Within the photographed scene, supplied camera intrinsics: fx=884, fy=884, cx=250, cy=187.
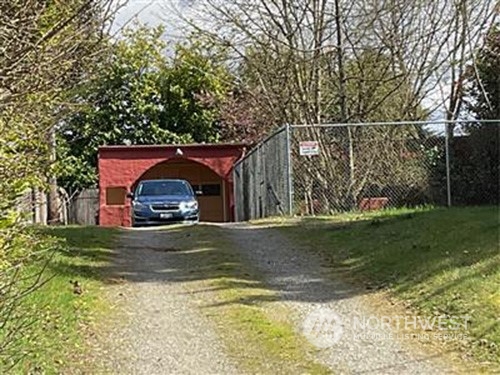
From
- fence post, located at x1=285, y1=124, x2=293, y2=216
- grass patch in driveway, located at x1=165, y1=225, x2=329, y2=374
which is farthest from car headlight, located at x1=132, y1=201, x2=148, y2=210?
grass patch in driveway, located at x1=165, y1=225, x2=329, y2=374

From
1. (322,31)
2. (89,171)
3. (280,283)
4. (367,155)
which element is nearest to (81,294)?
(280,283)

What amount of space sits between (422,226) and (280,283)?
319cm

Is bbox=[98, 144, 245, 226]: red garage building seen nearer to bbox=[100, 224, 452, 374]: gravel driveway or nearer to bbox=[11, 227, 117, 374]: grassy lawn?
bbox=[100, 224, 452, 374]: gravel driveway

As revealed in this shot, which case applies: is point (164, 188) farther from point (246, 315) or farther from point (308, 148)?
point (246, 315)

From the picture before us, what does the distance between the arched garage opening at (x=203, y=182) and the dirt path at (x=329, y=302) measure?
20.0 metres

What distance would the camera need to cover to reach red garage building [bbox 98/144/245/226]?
103 ft

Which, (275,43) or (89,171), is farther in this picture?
(89,171)

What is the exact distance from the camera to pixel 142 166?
32219mm

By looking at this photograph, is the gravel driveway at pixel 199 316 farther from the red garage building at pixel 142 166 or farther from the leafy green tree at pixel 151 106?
the leafy green tree at pixel 151 106

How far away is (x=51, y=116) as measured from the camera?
20.1ft

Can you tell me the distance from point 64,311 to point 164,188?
15.0 metres

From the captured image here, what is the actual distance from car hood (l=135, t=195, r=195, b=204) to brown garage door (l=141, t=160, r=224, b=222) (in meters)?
11.9

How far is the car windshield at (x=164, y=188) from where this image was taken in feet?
76.0

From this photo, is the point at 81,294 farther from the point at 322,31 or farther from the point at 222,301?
the point at 322,31
